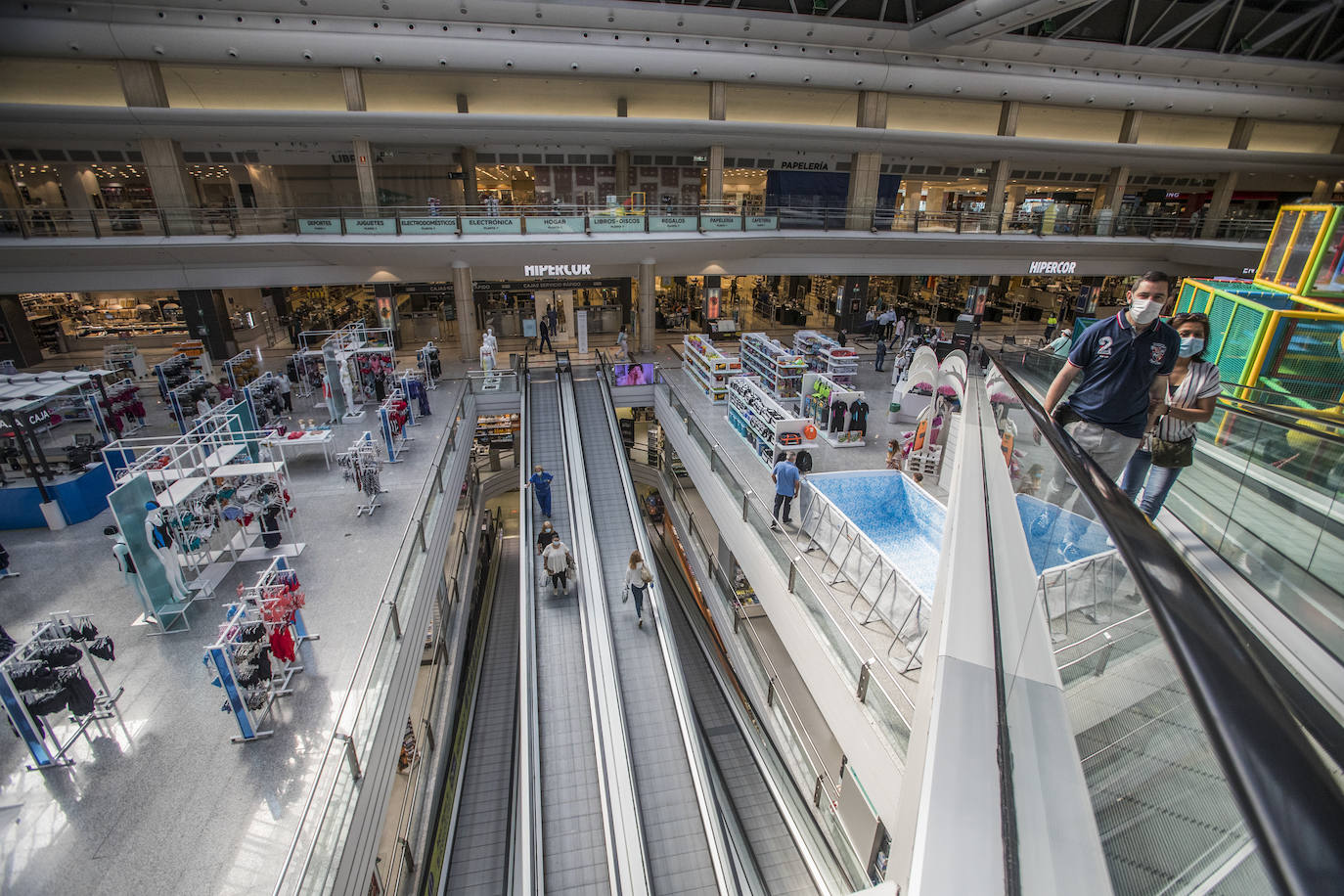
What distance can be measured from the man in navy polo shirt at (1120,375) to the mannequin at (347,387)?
562 inches

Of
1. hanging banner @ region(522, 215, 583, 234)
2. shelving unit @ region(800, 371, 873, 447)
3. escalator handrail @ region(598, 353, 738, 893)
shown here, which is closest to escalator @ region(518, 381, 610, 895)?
escalator handrail @ region(598, 353, 738, 893)

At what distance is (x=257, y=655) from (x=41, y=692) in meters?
1.79

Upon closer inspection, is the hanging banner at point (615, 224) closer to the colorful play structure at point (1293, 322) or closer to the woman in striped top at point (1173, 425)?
the colorful play structure at point (1293, 322)

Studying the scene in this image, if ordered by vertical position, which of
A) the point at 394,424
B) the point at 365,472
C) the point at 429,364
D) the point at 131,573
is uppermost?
the point at 429,364

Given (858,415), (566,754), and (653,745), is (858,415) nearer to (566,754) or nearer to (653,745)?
(653,745)

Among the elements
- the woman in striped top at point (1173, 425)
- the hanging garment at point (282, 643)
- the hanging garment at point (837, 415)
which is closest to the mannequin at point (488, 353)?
the hanging garment at point (837, 415)

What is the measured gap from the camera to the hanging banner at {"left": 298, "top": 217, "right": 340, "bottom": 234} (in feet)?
53.9

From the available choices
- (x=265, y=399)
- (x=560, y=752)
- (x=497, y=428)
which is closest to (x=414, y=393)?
(x=265, y=399)

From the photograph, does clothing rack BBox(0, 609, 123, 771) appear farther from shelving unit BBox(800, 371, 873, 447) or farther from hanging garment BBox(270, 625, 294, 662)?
shelving unit BBox(800, 371, 873, 447)

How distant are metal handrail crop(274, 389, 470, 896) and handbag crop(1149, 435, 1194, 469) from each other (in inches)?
261

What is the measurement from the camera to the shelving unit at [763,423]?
11138 millimetres

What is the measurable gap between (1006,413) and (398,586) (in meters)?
7.23

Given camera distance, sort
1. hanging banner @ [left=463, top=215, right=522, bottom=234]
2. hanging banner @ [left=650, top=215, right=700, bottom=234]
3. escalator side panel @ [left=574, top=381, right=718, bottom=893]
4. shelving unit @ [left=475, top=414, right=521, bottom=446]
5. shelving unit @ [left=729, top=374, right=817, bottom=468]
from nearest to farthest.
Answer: escalator side panel @ [left=574, top=381, right=718, bottom=893]
shelving unit @ [left=729, top=374, right=817, bottom=468]
hanging banner @ [left=463, top=215, right=522, bottom=234]
hanging banner @ [left=650, top=215, right=700, bottom=234]
shelving unit @ [left=475, top=414, right=521, bottom=446]

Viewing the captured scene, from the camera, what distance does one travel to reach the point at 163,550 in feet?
25.1
